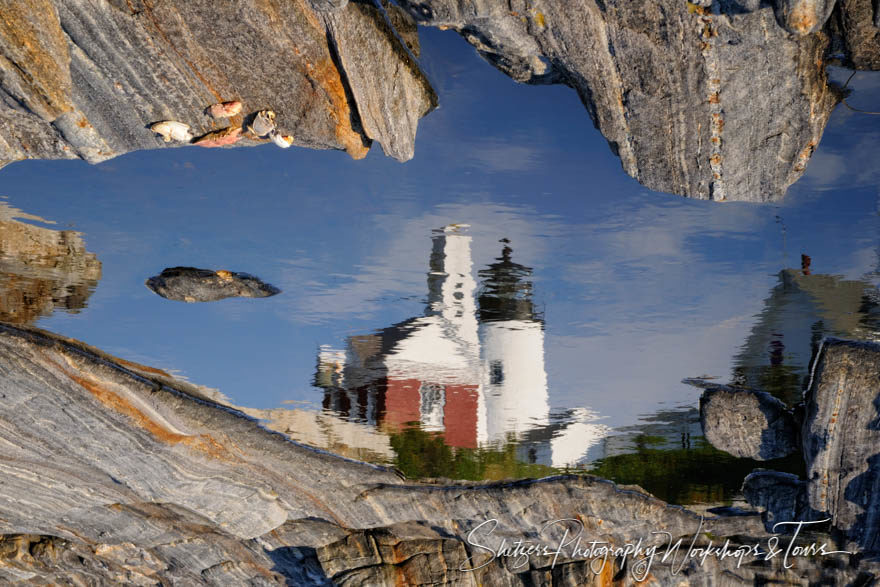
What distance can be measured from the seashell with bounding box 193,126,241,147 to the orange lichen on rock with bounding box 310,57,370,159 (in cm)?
56

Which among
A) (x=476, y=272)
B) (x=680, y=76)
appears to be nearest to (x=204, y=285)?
(x=476, y=272)

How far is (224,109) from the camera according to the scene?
3.00 m

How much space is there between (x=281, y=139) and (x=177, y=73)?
633 millimetres

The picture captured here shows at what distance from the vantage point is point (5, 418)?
4.44 metres

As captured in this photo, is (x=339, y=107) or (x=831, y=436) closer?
(x=339, y=107)

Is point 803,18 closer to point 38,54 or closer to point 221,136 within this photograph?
point 221,136

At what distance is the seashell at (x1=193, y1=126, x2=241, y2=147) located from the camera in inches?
121

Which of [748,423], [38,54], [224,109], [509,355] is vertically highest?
[38,54]

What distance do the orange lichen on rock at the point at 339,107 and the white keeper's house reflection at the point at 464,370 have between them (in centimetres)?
75

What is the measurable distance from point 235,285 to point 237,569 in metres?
3.82

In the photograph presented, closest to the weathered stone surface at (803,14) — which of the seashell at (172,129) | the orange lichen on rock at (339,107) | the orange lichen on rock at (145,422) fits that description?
the orange lichen on rock at (339,107)

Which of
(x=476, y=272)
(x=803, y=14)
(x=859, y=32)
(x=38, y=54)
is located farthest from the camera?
(x=476, y=272)

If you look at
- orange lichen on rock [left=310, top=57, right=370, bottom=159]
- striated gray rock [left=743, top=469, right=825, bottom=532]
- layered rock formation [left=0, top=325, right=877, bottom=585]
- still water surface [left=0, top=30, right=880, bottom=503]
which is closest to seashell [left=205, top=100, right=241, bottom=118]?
still water surface [left=0, top=30, right=880, bottom=503]

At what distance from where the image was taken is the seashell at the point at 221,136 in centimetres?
306
